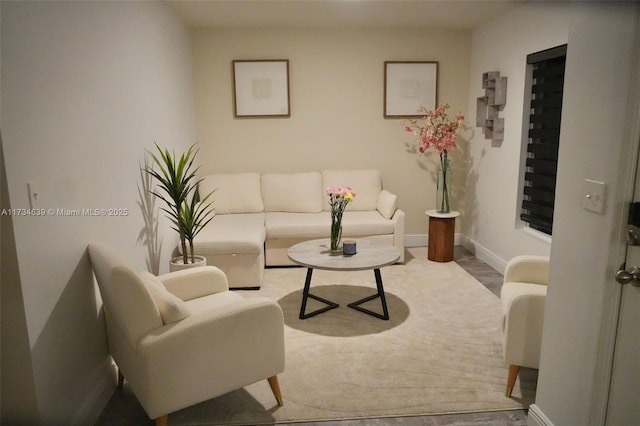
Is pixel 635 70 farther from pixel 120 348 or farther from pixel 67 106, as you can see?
pixel 120 348

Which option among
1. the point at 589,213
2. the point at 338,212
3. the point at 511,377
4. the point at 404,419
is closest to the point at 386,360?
the point at 404,419

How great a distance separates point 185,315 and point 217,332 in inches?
6.6

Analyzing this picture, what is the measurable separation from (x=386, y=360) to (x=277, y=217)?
2.31m

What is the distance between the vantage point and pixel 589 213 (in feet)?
5.67

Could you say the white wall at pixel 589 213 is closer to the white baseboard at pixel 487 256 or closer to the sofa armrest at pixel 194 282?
the sofa armrest at pixel 194 282

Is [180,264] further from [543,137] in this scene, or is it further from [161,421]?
[543,137]

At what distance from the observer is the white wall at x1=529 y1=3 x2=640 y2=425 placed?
157 centimetres

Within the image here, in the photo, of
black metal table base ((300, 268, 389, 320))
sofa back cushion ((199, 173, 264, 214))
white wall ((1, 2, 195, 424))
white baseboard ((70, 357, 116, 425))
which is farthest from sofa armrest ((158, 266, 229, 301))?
sofa back cushion ((199, 173, 264, 214))

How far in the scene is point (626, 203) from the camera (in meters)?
1.57

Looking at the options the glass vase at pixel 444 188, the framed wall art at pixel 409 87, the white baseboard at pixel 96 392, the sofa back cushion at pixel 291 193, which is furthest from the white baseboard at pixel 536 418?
the framed wall art at pixel 409 87

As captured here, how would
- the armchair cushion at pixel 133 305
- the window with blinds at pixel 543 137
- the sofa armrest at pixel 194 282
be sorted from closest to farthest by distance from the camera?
the armchair cushion at pixel 133 305 < the sofa armrest at pixel 194 282 < the window with blinds at pixel 543 137

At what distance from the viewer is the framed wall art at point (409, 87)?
5.02 m

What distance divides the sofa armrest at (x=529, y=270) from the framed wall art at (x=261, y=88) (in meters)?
3.11

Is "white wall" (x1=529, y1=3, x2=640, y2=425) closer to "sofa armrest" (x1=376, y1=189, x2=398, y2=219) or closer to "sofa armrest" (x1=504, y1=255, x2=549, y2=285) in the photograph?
"sofa armrest" (x1=504, y1=255, x2=549, y2=285)
